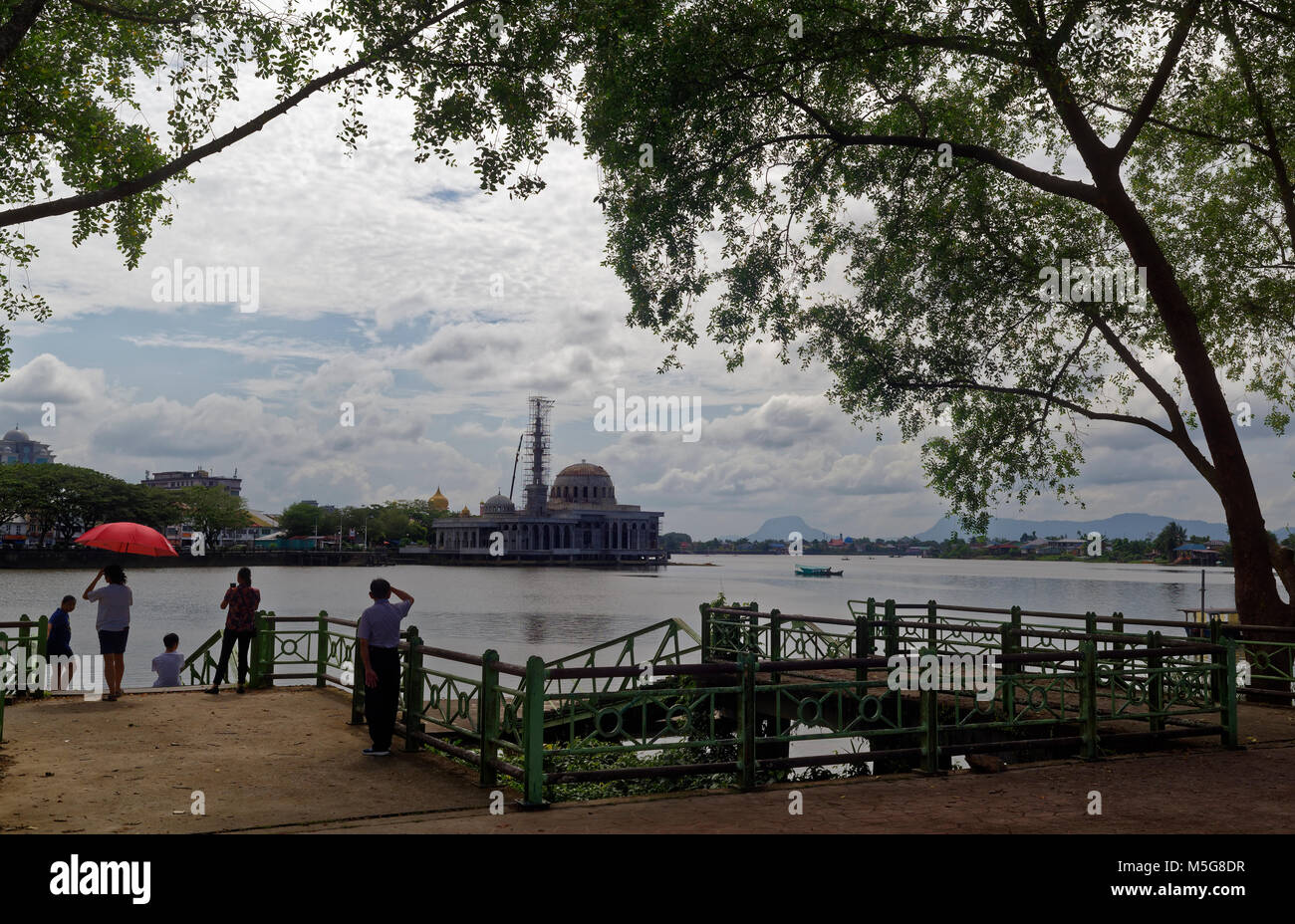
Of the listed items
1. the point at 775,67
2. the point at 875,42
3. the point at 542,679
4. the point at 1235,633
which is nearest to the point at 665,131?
the point at 775,67

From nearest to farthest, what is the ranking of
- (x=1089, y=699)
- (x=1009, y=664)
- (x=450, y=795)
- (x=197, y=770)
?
(x=450, y=795) → (x=197, y=770) → (x=1089, y=699) → (x=1009, y=664)

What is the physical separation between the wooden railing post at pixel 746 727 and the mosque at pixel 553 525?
507 ft

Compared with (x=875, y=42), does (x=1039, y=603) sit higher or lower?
lower

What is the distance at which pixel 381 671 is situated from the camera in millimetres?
10906

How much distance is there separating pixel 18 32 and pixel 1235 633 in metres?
18.8

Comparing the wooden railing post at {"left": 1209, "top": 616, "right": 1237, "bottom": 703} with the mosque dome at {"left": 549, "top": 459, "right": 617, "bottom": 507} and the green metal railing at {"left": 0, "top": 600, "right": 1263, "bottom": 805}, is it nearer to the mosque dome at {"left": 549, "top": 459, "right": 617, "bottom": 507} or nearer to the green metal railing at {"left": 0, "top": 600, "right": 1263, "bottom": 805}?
the green metal railing at {"left": 0, "top": 600, "right": 1263, "bottom": 805}

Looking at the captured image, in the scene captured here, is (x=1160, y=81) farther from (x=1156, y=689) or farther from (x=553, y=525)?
(x=553, y=525)

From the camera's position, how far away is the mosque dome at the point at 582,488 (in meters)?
177

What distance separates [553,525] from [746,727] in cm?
15903

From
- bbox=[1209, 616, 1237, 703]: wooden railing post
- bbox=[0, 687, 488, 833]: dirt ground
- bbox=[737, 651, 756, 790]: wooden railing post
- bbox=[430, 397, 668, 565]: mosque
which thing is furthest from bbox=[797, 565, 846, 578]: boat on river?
bbox=[737, 651, 756, 790]: wooden railing post

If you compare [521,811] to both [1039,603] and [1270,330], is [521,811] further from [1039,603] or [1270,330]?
[1039,603]

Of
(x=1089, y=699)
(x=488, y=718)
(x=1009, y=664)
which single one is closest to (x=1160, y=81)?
(x=1009, y=664)

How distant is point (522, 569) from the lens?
507ft

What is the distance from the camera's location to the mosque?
16612 cm
